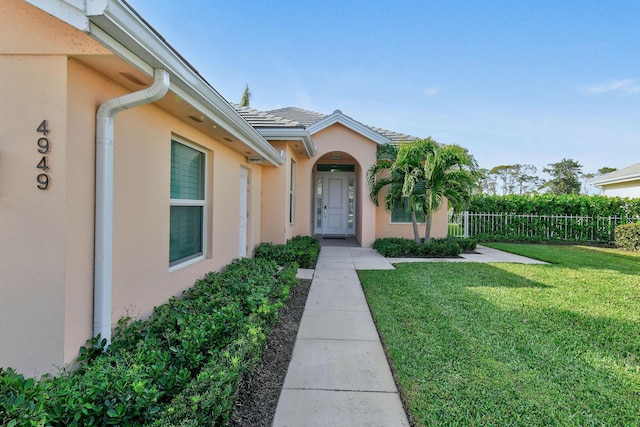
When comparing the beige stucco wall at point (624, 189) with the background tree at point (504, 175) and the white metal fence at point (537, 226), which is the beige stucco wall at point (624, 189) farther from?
the background tree at point (504, 175)

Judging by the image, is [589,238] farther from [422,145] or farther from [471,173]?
[422,145]

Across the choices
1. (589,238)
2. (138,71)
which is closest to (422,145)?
(138,71)

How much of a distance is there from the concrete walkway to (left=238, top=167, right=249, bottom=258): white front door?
8.32 ft

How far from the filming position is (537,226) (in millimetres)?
14383

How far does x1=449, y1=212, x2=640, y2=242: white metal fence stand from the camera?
1411 centimetres

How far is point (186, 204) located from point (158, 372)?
2.78 meters

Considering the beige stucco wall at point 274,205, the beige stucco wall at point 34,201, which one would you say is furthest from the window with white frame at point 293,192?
the beige stucco wall at point 34,201

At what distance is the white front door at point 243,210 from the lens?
7.59 meters

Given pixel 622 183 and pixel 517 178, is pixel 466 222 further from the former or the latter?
pixel 517 178

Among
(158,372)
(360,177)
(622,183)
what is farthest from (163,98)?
(622,183)

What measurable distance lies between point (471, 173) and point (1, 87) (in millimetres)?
10674

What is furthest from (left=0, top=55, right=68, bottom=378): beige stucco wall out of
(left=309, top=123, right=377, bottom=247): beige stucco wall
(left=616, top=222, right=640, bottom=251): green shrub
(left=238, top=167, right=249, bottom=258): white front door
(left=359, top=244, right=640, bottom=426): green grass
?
(left=616, top=222, right=640, bottom=251): green shrub

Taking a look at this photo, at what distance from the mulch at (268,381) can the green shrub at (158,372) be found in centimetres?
25

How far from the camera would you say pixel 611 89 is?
14.8 meters
